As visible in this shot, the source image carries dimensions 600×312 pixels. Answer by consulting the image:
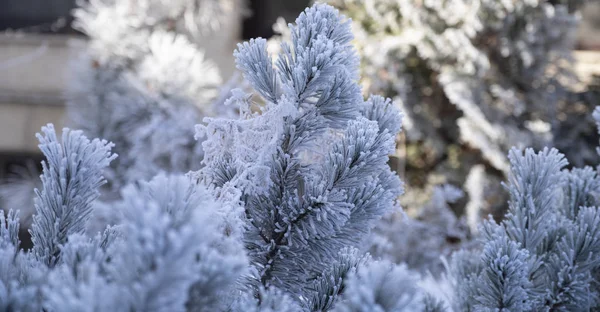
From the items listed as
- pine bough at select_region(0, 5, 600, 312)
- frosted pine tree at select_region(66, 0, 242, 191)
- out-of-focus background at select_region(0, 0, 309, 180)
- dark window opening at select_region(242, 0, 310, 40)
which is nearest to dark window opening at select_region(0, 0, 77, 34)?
out-of-focus background at select_region(0, 0, 309, 180)

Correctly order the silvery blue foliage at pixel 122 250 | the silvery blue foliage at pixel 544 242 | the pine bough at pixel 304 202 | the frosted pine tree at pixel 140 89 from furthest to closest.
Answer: the frosted pine tree at pixel 140 89 → the silvery blue foliage at pixel 544 242 → the pine bough at pixel 304 202 → the silvery blue foliage at pixel 122 250

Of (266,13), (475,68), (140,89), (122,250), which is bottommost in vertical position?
(122,250)

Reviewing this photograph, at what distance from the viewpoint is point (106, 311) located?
62cm

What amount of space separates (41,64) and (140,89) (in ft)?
4.93

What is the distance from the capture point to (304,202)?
970 millimetres

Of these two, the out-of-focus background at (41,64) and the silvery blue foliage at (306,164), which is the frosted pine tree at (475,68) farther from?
the silvery blue foliage at (306,164)

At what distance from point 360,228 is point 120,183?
7.55ft

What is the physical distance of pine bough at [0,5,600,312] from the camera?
2.91 feet

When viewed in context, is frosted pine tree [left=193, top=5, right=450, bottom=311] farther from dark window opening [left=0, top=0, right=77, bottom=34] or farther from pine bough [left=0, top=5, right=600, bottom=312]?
dark window opening [left=0, top=0, right=77, bottom=34]

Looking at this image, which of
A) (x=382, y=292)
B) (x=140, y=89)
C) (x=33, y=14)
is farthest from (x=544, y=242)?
(x=33, y=14)

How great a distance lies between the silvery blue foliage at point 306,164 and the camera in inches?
37.6

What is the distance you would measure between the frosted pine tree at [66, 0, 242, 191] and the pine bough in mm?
1886

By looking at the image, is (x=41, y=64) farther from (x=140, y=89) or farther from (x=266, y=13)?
(x=266, y=13)

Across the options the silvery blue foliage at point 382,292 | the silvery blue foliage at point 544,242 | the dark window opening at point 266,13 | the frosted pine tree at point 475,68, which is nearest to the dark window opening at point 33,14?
the dark window opening at point 266,13
